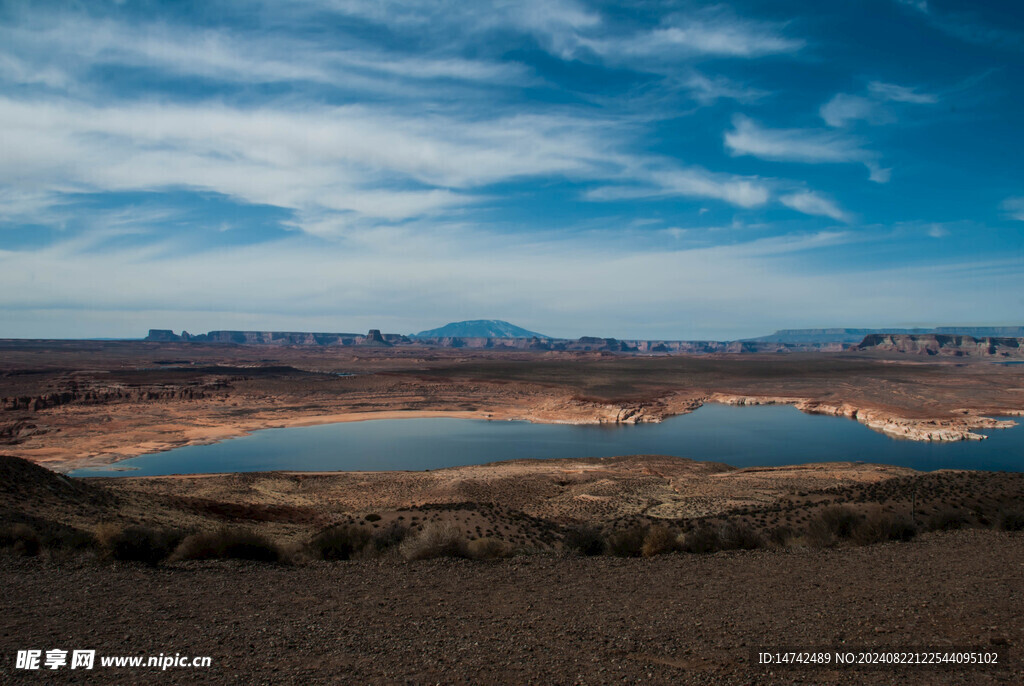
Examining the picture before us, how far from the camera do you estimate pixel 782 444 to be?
4384 centimetres

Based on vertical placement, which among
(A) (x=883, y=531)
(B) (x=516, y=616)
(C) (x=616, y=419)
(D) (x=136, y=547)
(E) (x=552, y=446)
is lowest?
(E) (x=552, y=446)

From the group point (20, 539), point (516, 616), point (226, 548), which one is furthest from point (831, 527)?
point (20, 539)

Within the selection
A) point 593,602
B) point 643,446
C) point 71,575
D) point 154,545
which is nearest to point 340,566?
point 154,545

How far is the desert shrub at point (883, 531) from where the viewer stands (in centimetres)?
1240

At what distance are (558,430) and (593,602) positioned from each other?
1757 inches

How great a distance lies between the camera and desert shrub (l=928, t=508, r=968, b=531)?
43.8ft

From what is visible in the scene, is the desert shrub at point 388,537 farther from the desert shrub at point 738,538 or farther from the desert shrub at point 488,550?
the desert shrub at point 738,538

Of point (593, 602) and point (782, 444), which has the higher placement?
point (593, 602)

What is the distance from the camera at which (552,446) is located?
43.5 meters

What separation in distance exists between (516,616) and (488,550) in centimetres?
379

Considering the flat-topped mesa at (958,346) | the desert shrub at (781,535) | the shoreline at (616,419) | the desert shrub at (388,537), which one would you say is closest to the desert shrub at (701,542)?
the desert shrub at (781,535)

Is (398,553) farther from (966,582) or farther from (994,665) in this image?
(966,582)

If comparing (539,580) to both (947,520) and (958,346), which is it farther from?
(958,346)

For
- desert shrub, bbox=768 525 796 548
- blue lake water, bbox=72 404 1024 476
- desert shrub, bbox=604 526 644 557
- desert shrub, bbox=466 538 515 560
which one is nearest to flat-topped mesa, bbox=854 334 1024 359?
blue lake water, bbox=72 404 1024 476
